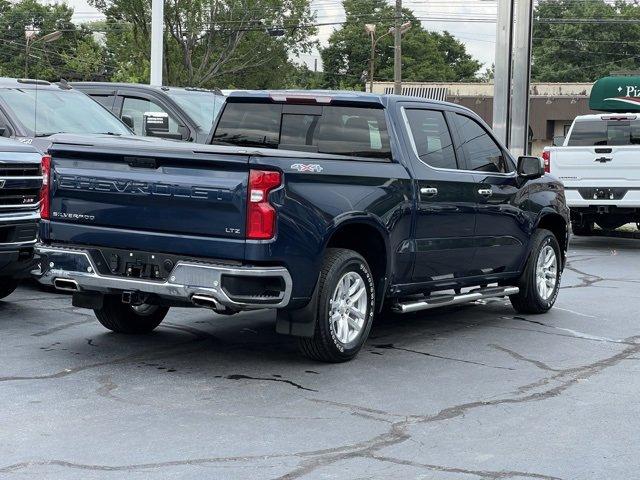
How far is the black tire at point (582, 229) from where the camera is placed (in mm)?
18672

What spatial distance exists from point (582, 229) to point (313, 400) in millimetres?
13028

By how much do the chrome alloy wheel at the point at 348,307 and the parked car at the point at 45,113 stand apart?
4189 mm

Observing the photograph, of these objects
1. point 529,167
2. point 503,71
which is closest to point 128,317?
point 529,167

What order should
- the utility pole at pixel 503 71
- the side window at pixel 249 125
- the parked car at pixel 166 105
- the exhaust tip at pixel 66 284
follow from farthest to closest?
1. the utility pole at pixel 503 71
2. the parked car at pixel 166 105
3. the side window at pixel 249 125
4. the exhaust tip at pixel 66 284

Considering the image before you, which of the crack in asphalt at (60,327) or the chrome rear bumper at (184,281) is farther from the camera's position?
the crack in asphalt at (60,327)

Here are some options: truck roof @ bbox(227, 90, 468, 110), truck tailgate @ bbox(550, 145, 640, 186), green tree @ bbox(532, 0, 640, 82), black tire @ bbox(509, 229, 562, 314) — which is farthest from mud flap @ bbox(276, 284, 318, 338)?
green tree @ bbox(532, 0, 640, 82)

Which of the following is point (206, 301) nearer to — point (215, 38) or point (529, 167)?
point (529, 167)

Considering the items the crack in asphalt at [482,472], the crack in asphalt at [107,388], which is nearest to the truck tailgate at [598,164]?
the crack in asphalt at [107,388]

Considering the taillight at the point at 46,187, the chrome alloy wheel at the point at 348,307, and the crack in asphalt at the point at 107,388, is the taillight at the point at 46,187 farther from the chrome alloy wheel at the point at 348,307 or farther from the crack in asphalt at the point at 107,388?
the chrome alloy wheel at the point at 348,307

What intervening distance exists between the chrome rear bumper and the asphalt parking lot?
21.8 inches

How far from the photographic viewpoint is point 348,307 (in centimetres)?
791

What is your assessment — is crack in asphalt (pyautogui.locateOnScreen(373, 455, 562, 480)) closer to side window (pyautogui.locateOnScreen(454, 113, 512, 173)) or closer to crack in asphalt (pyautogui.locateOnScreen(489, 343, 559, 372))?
crack in asphalt (pyautogui.locateOnScreen(489, 343, 559, 372))

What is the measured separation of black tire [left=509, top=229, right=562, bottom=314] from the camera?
10.4m

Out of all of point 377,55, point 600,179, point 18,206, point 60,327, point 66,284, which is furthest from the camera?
point 377,55
